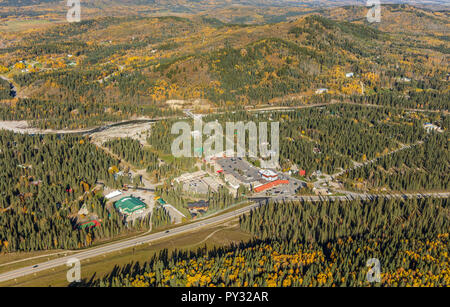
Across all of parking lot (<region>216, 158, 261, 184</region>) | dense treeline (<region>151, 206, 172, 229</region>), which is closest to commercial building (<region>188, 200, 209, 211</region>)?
dense treeline (<region>151, 206, 172, 229</region>)

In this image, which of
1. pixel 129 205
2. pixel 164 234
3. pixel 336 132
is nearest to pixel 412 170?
pixel 336 132

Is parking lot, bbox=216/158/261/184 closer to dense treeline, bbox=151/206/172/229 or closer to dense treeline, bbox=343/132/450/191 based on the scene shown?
dense treeline, bbox=343/132/450/191

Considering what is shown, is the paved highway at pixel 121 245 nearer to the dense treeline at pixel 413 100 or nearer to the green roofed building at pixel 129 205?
the green roofed building at pixel 129 205

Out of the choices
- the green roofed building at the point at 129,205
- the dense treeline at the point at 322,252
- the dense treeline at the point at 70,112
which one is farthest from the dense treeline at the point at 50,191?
the dense treeline at the point at 322,252
